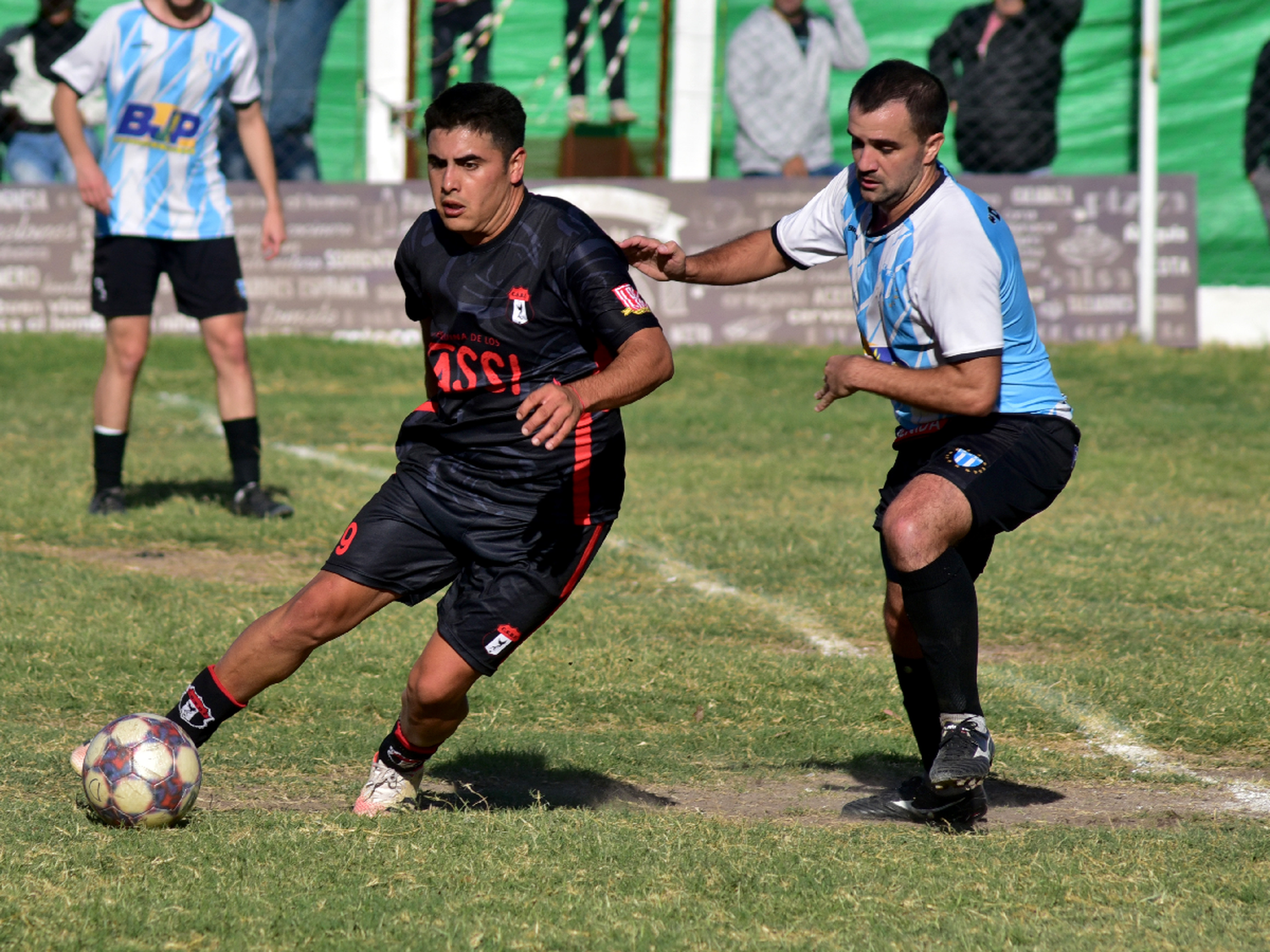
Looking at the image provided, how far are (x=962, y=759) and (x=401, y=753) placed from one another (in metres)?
1.59

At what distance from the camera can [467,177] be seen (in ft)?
13.4

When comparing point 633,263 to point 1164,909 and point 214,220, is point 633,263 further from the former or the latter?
point 214,220

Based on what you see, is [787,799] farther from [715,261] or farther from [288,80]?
[288,80]

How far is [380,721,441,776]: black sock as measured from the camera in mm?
4219

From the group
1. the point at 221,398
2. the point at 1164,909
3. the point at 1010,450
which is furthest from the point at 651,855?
the point at 221,398

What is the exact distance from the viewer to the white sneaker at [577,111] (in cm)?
1569

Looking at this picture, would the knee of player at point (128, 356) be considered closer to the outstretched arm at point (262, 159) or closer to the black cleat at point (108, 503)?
the black cleat at point (108, 503)

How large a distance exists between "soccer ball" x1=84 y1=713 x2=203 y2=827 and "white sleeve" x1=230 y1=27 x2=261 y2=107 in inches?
195

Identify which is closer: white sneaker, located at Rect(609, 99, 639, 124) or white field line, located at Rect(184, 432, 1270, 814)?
white field line, located at Rect(184, 432, 1270, 814)

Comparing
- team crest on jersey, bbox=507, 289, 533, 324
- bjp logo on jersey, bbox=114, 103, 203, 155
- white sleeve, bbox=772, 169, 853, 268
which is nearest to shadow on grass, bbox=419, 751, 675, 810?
team crest on jersey, bbox=507, 289, 533, 324

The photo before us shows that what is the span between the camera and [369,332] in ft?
45.1

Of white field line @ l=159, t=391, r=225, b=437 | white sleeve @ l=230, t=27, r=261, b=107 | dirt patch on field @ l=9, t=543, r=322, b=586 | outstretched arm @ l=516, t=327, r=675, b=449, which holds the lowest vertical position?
dirt patch on field @ l=9, t=543, r=322, b=586

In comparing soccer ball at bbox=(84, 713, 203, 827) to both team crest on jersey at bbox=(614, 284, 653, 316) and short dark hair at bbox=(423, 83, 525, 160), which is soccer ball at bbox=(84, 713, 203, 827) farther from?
short dark hair at bbox=(423, 83, 525, 160)

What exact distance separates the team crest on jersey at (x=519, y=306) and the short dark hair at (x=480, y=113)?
39 cm
